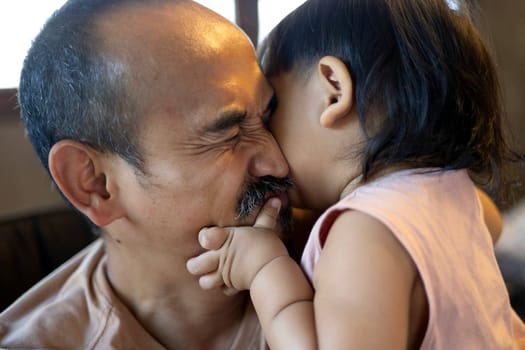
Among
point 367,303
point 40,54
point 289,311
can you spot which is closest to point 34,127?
point 40,54

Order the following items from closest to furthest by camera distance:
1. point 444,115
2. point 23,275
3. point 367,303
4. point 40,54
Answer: point 367,303 → point 444,115 → point 40,54 → point 23,275

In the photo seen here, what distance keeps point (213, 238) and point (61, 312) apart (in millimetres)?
374

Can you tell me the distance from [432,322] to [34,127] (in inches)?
33.7

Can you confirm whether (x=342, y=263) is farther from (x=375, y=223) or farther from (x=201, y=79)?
(x=201, y=79)

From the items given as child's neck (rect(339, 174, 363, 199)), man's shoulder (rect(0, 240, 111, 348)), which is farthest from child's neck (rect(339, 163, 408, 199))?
man's shoulder (rect(0, 240, 111, 348))

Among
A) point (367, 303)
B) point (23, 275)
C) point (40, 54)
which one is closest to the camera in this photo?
point (367, 303)

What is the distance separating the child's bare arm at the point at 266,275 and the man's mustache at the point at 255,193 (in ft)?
0.07

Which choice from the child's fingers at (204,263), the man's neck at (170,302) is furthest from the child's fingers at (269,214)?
the man's neck at (170,302)

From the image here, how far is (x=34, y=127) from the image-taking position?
3.85ft

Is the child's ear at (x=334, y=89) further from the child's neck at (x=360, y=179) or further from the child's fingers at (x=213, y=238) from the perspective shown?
the child's fingers at (x=213, y=238)

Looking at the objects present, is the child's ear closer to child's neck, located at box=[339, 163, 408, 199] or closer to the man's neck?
child's neck, located at box=[339, 163, 408, 199]

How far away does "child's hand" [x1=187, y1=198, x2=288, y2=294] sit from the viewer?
1.02 m

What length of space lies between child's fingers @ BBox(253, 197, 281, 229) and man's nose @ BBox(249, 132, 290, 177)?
55 mm

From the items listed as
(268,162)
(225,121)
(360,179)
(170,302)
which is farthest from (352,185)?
(170,302)
